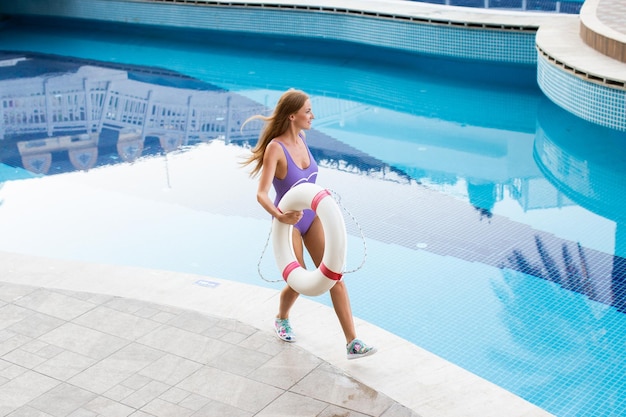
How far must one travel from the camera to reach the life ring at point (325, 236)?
3.74m

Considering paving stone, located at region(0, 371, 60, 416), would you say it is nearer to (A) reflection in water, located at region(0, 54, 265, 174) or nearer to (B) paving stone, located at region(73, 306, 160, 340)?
(B) paving stone, located at region(73, 306, 160, 340)

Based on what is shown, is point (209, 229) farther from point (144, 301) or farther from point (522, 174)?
point (522, 174)

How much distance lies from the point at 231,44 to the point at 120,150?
13.9 ft

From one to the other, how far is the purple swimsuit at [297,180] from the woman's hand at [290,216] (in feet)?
0.43

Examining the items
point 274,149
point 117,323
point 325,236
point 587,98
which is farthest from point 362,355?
point 587,98

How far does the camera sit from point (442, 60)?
1028 cm

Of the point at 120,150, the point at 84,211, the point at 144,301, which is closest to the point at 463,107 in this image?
the point at 120,150

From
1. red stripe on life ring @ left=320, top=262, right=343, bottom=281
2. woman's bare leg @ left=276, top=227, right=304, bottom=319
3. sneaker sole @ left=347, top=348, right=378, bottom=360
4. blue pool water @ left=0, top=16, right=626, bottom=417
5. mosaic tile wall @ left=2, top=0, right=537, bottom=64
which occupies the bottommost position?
blue pool water @ left=0, top=16, right=626, bottom=417

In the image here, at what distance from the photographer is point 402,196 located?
674cm

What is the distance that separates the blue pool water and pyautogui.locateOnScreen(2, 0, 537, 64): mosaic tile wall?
0.25 m

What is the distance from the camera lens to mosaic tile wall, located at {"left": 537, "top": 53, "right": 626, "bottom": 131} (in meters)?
7.18

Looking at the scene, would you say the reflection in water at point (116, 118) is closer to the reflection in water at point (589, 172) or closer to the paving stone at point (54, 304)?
the reflection in water at point (589, 172)

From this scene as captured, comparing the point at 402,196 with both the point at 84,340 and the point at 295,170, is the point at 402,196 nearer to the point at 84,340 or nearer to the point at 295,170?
the point at 295,170

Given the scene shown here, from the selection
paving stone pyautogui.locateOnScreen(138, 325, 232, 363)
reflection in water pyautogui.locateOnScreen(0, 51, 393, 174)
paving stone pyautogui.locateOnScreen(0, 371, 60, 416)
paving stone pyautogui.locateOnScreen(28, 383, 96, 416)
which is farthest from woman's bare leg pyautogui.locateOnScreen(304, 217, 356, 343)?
reflection in water pyautogui.locateOnScreen(0, 51, 393, 174)
